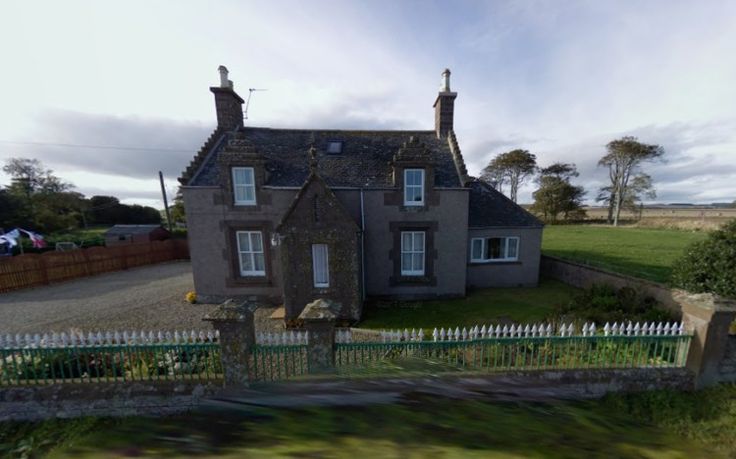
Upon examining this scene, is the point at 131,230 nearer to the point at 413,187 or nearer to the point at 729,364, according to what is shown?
the point at 413,187

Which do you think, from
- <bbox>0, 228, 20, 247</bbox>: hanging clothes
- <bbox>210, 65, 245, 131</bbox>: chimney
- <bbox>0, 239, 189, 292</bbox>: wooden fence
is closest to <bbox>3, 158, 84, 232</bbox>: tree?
<bbox>0, 228, 20, 247</bbox>: hanging clothes

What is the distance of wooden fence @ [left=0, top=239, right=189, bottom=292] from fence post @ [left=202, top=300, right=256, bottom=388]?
20653 mm

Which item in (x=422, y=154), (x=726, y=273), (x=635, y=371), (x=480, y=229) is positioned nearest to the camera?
(x=635, y=371)

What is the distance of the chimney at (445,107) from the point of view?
47.6 feet

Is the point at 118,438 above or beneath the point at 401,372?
beneath

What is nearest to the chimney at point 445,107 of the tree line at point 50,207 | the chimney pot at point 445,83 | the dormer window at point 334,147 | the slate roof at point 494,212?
the chimney pot at point 445,83

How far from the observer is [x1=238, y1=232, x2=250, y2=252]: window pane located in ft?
41.1

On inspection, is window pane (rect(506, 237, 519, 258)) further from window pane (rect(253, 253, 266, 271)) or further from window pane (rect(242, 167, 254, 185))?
window pane (rect(242, 167, 254, 185))

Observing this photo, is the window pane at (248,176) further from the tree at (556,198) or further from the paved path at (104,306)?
the tree at (556,198)

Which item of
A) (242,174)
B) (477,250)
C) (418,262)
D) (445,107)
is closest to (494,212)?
(477,250)

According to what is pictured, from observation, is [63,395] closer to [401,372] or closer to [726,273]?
[401,372]

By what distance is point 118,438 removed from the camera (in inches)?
193

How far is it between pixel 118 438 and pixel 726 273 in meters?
14.6

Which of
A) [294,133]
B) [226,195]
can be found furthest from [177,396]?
[294,133]
